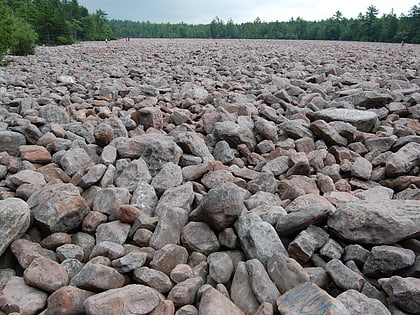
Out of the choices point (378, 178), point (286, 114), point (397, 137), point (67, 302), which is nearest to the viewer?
point (67, 302)

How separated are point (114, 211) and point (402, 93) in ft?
14.6

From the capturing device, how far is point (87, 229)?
2234 millimetres

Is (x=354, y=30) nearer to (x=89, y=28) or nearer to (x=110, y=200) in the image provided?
(x=89, y=28)

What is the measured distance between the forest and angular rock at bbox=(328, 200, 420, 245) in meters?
10.5

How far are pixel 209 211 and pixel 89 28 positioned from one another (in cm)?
4996

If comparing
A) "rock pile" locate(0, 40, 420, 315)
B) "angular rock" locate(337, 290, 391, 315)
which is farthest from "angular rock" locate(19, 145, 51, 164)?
"angular rock" locate(337, 290, 391, 315)

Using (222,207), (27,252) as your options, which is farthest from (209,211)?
(27,252)

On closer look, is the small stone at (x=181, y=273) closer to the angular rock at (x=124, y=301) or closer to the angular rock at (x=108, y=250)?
the angular rock at (x=124, y=301)

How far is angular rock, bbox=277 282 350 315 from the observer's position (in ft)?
4.89

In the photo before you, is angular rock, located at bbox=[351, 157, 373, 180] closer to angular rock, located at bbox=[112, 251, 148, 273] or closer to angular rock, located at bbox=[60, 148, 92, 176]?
angular rock, located at bbox=[112, 251, 148, 273]

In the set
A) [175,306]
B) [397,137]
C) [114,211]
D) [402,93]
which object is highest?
[402,93]

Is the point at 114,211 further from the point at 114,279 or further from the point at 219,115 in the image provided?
the point at 219,115

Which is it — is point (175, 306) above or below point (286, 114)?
below

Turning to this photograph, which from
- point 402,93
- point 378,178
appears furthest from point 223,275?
point 402,93
